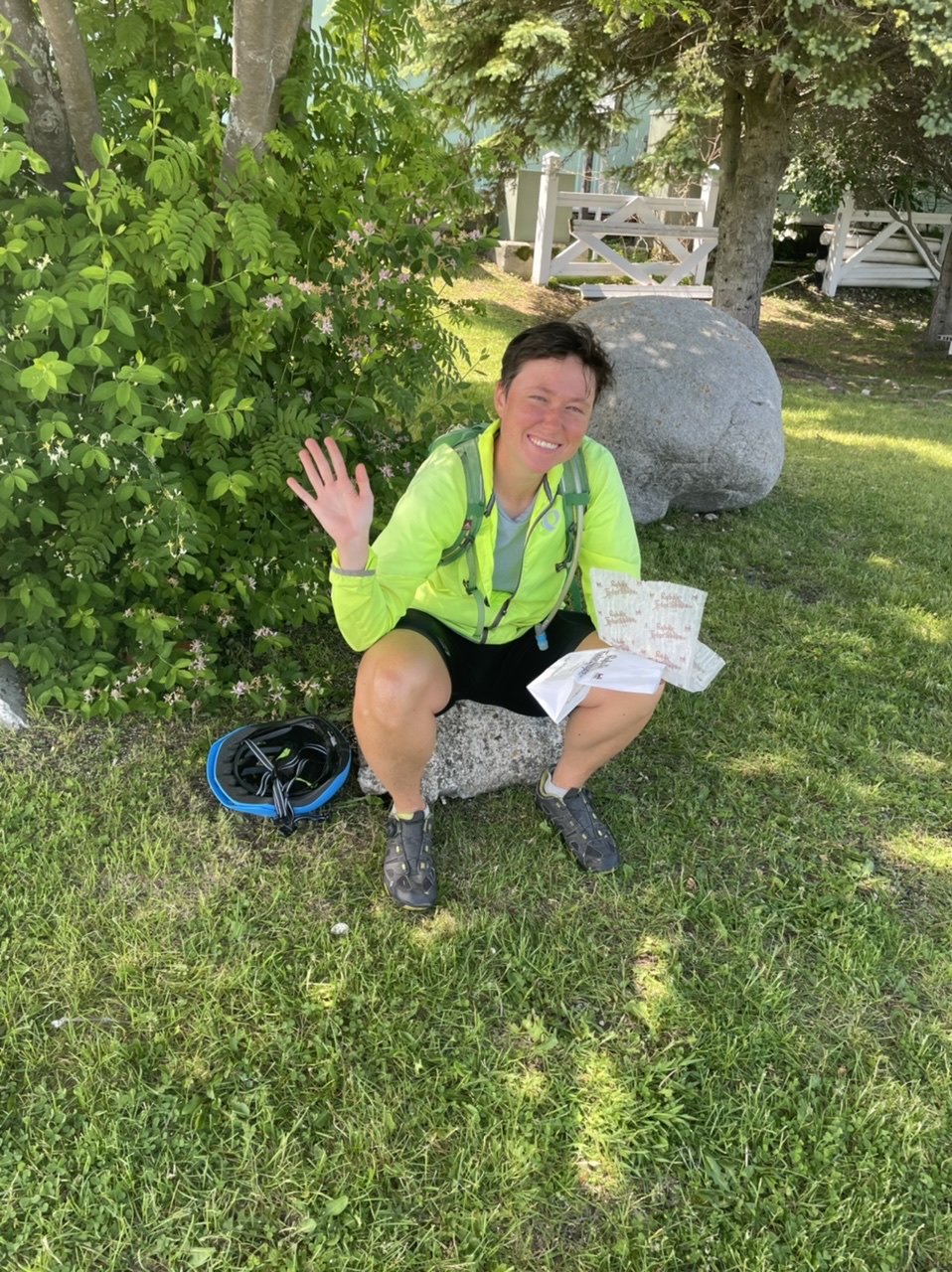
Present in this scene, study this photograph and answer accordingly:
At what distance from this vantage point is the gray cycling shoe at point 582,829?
279cm

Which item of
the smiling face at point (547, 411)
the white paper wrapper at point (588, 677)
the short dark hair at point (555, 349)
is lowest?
the white paper wrapper at point (588, 677)

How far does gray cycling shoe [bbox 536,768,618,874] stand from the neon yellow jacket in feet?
1.95

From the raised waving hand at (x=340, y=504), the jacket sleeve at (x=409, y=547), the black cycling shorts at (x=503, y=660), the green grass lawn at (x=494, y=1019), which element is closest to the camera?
the green grass lawn at (x=494, y=1019)

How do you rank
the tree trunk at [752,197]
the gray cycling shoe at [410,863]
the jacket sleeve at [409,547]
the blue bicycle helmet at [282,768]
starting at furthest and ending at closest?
the tree trunk at [752,197] → the blue bicycle helmet at [282,768] → the gray cycling shoe at [410,863] → the jacket sleeve at [409,547]

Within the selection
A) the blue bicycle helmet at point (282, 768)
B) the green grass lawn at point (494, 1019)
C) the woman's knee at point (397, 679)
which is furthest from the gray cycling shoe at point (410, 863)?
the woman's knee at point (397, 679)

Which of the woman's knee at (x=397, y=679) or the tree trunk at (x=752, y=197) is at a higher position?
the tree trunk at (x=752, y=197)

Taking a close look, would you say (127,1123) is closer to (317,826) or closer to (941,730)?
(317,826)

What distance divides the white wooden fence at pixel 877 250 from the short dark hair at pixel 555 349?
50.1ft

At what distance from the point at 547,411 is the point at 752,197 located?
8.11m

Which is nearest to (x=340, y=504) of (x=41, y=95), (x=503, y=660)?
(x=503, y=660)

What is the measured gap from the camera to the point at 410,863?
2635 mm

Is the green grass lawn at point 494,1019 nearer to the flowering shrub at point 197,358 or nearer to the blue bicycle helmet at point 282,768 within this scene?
the blue bicycle helmet at point 282,768

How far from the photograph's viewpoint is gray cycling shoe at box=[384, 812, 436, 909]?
2572mm

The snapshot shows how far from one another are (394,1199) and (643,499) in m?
4.35
